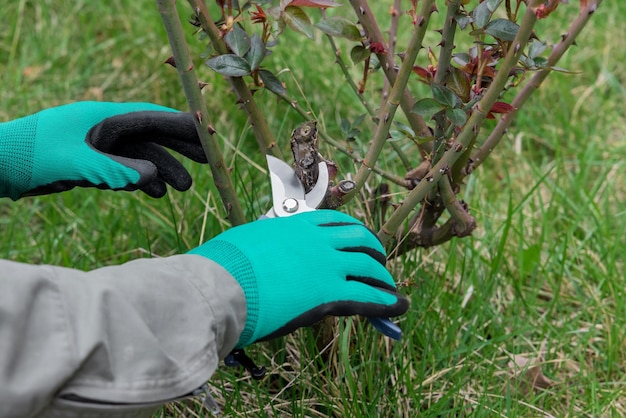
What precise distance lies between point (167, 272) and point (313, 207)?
371 millimetres

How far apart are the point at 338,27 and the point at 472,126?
Result: 0.31 metres

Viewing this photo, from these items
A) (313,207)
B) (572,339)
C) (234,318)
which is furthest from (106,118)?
(572,339)

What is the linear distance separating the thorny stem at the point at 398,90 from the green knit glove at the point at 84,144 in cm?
36

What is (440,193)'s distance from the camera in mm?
1717

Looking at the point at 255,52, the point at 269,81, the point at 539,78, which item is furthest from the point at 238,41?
Answer: the point at 539,78

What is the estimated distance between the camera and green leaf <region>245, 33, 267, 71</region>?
55.6 inches

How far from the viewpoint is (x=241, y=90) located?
1.53 metres

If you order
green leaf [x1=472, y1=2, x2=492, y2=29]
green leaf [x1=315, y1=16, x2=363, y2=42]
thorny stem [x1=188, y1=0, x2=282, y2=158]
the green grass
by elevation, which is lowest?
the green grass

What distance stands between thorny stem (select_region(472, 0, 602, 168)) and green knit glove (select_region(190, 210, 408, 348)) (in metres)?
0.46

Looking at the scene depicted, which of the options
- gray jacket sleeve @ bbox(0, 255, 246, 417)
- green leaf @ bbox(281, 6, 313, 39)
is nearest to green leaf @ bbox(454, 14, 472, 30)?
green leaf @ bbox(281, 6, 313, 39)

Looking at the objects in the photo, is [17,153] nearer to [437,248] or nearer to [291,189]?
[291,189]

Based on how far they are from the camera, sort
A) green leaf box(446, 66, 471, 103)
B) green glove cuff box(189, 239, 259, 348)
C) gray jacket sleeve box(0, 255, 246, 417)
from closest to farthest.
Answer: gray jacket sleeve box(0, 255, 246, 417)
green glove cuff box(189, 239, 259, 348)
green leaf box(446, 66, 471, 103)

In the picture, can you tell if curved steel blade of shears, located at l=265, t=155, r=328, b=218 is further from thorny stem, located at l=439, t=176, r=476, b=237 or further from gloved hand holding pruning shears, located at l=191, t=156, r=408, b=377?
thorny stem, located at l=439, t=176, r=476, b=237

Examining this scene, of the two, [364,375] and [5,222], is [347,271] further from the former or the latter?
[5,222]
